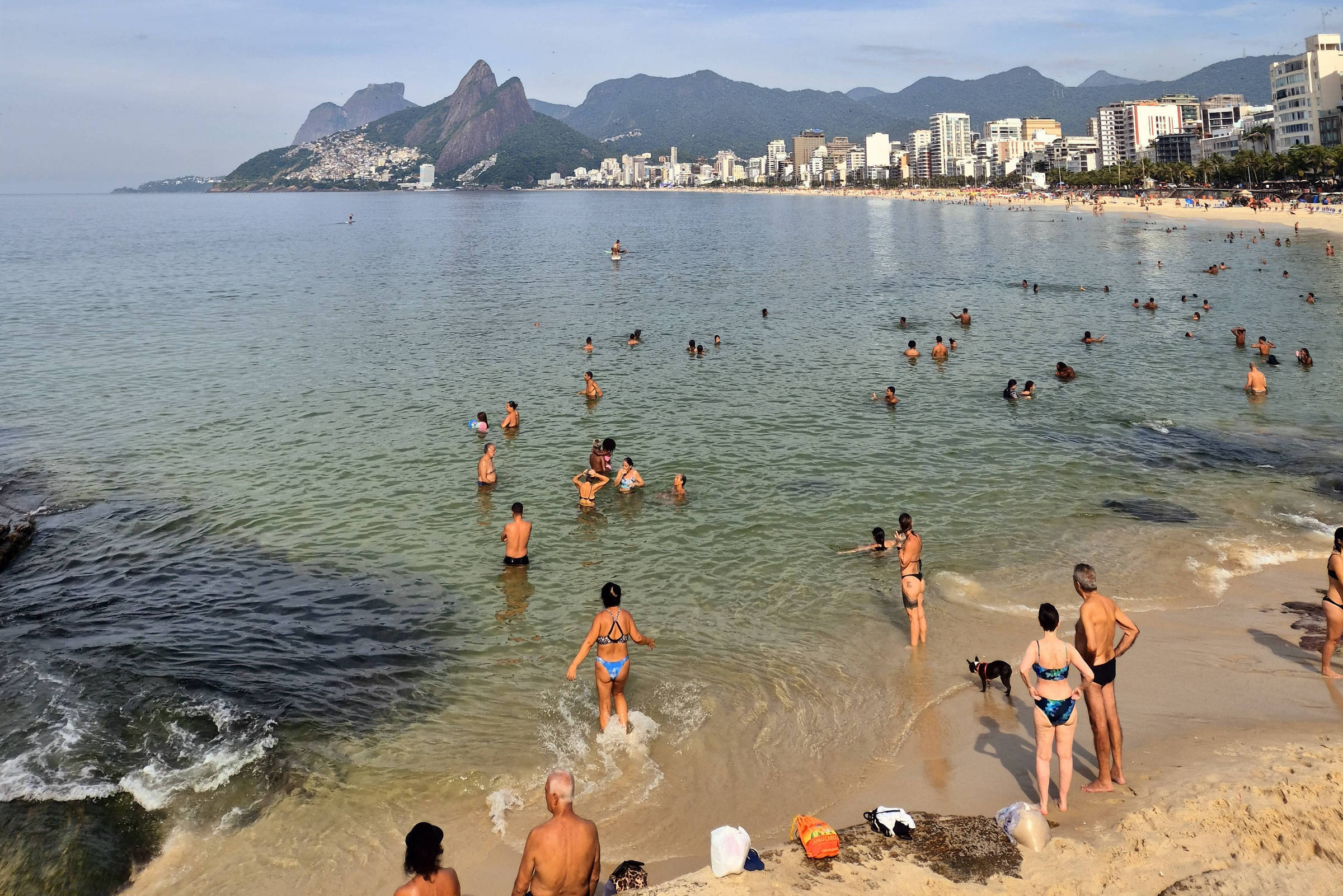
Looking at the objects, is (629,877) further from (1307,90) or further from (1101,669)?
(1307,90)

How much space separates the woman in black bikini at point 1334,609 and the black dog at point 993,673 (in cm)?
396

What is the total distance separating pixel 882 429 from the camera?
24750 millimetres

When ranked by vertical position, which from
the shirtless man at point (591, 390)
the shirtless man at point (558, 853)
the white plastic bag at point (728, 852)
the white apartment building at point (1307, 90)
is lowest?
the white plastic bag at point (728, 852)

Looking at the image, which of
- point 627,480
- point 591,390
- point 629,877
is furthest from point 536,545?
point 591,390

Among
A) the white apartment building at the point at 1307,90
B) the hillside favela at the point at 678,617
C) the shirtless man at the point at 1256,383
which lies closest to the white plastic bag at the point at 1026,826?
the hillside favela at the point at 678,617

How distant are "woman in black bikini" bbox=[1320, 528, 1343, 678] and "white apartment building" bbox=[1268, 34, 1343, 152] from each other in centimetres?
16583

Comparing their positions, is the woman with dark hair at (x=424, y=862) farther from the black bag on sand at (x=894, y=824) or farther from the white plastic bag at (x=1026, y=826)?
the white plastic bag at (x=1026, y=826)

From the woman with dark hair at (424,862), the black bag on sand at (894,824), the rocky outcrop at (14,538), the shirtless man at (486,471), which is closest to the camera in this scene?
the woman with dark hair at (424,862)

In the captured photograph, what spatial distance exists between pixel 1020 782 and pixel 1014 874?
1936 mm

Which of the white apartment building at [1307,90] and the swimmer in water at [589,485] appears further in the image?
the white apartment building at [1307,90]

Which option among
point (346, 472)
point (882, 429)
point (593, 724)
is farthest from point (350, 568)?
point (882, 429)

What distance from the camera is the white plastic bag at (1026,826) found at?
7785 millimetres

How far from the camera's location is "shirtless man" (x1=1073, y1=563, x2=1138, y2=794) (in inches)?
345

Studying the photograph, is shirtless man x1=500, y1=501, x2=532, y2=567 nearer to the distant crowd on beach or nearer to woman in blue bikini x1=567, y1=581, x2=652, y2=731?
the distant crowd on beach
